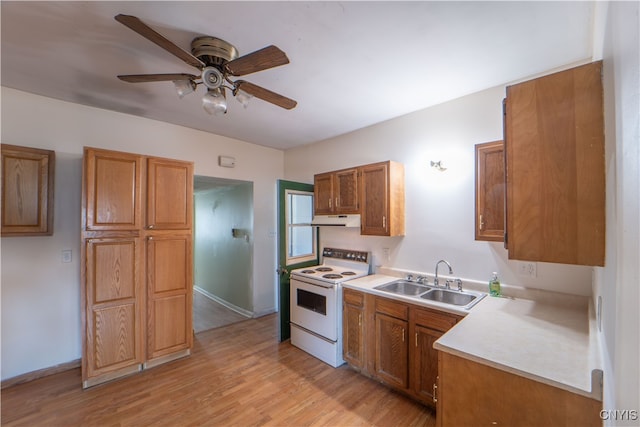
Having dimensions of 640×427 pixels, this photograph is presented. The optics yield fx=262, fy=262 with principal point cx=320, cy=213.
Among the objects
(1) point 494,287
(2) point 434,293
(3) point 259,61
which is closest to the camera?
(3) point 259,61

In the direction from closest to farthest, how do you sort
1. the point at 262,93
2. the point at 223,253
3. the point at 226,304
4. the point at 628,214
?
the point at 628,214, the point at 262,93, the point at 226,304, the point at 223,253

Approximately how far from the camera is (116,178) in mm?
2451

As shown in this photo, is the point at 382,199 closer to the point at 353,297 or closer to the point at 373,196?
the point at 373,196

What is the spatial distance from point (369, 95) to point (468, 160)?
1112 mm


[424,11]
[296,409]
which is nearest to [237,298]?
[296,409]

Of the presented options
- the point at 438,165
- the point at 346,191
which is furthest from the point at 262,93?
the point at 438,165

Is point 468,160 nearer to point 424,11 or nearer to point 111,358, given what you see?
point 424,11

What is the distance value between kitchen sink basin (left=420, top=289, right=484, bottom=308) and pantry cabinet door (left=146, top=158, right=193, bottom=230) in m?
2.59

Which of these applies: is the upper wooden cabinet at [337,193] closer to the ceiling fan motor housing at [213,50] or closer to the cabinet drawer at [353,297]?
the cabinet drawer at [353,297]

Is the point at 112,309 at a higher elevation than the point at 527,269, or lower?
lower

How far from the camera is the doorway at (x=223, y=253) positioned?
410 centimetres

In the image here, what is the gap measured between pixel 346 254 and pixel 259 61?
246cm

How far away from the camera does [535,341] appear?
1.39 meters

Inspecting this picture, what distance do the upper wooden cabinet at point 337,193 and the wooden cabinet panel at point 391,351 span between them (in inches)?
48.5
